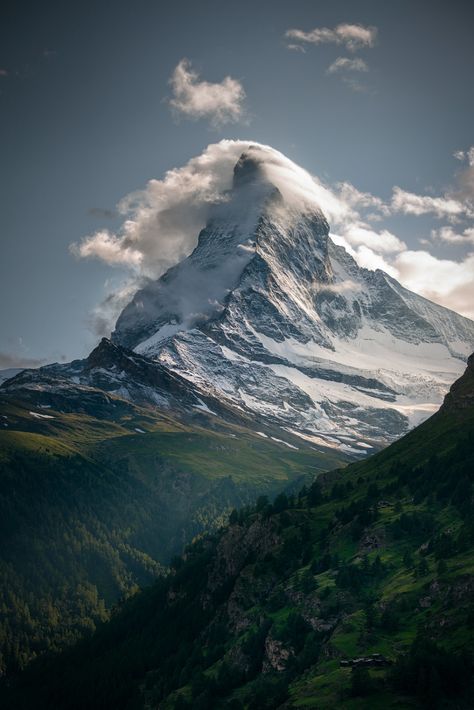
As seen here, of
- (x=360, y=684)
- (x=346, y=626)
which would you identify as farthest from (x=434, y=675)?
(x=346, y=626)

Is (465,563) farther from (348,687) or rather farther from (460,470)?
(460,470)

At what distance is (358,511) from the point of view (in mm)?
193375

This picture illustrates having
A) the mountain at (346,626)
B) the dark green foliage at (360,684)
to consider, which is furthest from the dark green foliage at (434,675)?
the dark green foliage at (360,684)

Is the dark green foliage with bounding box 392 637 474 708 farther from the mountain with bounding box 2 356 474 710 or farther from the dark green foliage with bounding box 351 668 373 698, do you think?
the dark green foliage with bounding box 351 668 373 698

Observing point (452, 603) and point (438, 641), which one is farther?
point (452, 603)

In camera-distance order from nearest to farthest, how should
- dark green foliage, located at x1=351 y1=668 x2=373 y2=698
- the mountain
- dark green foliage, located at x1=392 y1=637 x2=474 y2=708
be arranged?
1. dark green foliage, located at x1=392 y1=637 x2=474 y2=708
2. dark green foliage, located at x1=351 y1=668 x2=373 y2=698
3. the mountain

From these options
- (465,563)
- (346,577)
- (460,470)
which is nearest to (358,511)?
(460,470)

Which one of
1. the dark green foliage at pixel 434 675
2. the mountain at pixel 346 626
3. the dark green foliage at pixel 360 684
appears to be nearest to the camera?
the dark green foliage at pixel 434 675

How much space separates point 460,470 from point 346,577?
48157 mm

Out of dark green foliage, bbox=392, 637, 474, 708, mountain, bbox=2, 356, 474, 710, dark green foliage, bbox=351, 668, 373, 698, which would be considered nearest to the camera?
dark green foliage, bbox=392, 637, 474, 708

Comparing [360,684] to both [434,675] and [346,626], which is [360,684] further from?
[346,626]

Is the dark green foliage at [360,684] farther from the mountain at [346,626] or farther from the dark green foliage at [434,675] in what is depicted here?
the dark green foliage at [434,675]

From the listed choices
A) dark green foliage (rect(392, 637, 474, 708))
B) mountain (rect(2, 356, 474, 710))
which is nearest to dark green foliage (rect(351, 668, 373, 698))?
mountain (rect(2, 356, 474, 710))

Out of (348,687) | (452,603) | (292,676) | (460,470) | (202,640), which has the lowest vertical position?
(202,640)
